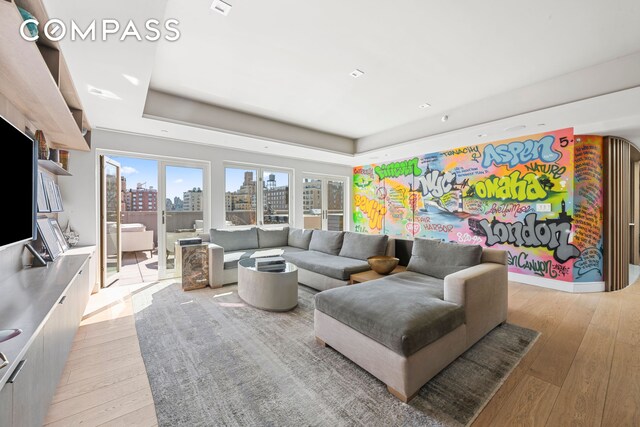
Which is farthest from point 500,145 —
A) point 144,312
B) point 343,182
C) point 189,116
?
point 144,312

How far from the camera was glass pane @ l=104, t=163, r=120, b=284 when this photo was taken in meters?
4.00

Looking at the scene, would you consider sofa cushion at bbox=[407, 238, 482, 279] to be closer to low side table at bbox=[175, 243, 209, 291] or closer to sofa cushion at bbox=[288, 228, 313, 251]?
sofa cushion at bbox=[288, 228, 313, 251]

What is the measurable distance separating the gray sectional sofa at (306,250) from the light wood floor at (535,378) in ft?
4.33

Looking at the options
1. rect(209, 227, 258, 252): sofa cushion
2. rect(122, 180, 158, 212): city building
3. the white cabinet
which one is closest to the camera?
the white cabinet

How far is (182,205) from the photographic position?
458cm

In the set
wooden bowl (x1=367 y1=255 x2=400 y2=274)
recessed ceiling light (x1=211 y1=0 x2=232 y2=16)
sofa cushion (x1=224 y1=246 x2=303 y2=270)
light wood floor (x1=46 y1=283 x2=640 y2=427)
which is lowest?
light wood floor (x1=46 y1=283 x2=640 y2=427)

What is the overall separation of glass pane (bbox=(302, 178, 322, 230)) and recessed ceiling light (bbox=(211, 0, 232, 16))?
4.21 metres

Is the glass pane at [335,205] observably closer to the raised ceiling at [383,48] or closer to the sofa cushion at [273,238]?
the sofa cushion at [273,238]

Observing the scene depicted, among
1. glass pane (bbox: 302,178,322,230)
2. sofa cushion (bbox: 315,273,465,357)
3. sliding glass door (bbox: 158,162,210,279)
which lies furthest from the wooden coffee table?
glass pane (bbox: 302,178,322,230)

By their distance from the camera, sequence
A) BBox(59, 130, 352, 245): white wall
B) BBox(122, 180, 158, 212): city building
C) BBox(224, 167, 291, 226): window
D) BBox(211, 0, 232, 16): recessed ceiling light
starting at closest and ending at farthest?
BBox(211, 0, 232, 16): recessed ceiling light
BBox(59, 130, 352, 245): white wall
BBox(122, 180, 158, 212): city building
BBox(224, 167, 291, 226): window

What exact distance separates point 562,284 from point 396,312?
3.63 m

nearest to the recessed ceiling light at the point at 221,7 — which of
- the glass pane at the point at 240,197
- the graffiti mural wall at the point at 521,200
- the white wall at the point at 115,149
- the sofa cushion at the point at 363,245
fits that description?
the white wall at the point at 115,149

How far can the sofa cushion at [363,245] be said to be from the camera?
3541mm

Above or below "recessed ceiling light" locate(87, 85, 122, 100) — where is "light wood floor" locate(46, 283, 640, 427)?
below
